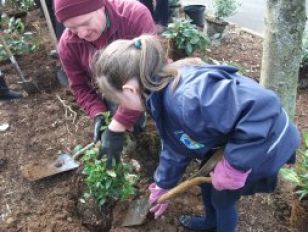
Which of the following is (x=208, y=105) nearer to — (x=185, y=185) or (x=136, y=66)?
(x=136, y=66)

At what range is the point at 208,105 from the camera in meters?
1.62

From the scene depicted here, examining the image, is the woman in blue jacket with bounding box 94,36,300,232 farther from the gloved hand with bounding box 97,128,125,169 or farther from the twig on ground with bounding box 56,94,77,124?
the twig on ground with bounding box 56,94,77,124

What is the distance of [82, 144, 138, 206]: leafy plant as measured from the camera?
237 centimetres

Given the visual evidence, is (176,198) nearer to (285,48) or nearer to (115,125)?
(115,125)

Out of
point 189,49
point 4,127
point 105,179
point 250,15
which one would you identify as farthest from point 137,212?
point 250,15

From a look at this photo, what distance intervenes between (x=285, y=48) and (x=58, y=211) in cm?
175

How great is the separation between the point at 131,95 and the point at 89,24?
683mm

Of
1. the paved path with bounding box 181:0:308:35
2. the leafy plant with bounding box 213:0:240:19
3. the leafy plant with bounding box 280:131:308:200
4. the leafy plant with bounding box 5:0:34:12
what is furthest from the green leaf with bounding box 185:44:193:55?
the leafy plant with bounding box 5:0:34:12

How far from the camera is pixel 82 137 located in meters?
3.38

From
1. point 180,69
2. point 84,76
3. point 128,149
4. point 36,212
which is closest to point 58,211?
point 36,212

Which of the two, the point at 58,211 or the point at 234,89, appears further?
the point at 58,211

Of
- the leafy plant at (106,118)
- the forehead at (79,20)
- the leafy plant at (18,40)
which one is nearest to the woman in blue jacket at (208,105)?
the forehead at (79,20)

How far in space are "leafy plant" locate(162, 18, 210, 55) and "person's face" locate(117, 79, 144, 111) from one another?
2.11 m

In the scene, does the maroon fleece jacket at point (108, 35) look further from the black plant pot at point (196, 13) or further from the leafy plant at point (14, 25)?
the black plant pot at point (196, 13)
